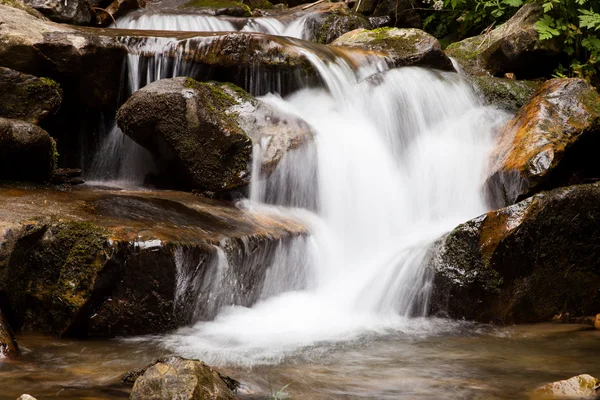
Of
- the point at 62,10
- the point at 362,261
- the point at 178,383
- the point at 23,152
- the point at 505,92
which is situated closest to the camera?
the point at 178,383

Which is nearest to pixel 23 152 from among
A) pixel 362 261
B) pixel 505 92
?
pixel 362 261

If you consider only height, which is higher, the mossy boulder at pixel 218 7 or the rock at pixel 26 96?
the mossy boulder at pixel 218 7

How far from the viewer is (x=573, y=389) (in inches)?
142

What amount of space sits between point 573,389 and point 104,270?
3221 mm

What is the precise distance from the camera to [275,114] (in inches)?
285

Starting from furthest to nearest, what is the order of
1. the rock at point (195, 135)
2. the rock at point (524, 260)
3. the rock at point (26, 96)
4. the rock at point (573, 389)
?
the rock at point (26, 96) → the rock at point (195, 135) → the rock at point (524, 260) → the rock at point (573, 389)

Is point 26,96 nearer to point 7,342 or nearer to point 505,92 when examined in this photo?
point 7,342

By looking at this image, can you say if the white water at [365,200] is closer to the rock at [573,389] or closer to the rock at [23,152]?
the rock at [573,389]

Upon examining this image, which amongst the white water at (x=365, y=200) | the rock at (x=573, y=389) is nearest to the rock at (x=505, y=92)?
the white water at (x=365, y=200)

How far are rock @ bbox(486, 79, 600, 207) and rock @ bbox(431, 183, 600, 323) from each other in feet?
2.02

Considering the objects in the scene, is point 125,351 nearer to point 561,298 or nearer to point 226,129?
point 226,129

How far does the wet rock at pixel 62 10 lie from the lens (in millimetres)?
10219

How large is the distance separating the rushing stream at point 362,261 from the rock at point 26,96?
1066 mm

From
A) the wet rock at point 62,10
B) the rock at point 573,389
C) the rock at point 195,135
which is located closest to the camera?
the rock at point 573,389
